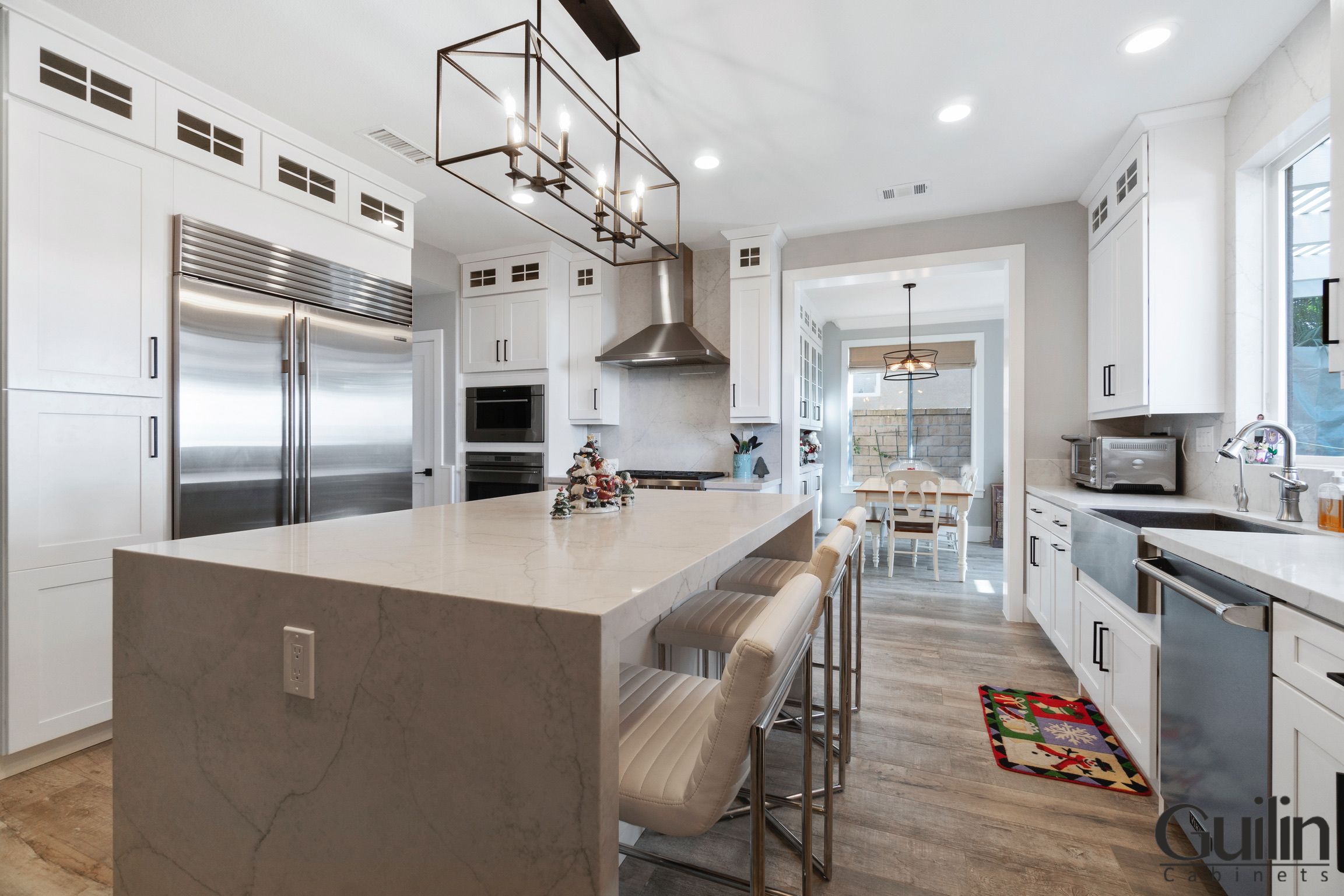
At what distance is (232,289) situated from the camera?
8.78ft

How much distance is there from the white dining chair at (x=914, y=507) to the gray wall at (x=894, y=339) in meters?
2.23

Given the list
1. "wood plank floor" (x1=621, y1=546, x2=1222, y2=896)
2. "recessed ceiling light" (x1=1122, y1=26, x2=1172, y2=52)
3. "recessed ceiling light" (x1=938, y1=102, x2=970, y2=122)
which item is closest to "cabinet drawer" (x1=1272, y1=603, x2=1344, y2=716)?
"wood plank floor" (x1=621, y1=546, x2=1222, y2=896)

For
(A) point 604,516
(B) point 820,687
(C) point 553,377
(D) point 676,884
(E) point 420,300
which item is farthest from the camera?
(E) point 420,300

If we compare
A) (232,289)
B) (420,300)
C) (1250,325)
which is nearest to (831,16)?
(1250,325)

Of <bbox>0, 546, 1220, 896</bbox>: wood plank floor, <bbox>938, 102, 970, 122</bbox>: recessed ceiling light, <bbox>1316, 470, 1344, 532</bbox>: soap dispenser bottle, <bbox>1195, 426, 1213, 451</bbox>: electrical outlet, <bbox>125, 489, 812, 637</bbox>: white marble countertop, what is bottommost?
<bbox>0, 546, 1220, 896</bbox>: wood plank floor

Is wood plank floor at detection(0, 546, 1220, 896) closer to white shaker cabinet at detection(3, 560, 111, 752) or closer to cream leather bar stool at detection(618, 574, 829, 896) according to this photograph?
white shaker cabinet at detection(3, 560, 111, 752)

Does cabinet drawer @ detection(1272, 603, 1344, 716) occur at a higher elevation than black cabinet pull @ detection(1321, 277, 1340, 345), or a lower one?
lower

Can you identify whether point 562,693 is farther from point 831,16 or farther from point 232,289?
point 232,289

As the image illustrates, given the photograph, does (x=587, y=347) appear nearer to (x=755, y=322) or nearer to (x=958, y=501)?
(x=755, y=322)

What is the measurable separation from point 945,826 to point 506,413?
13.4 feet

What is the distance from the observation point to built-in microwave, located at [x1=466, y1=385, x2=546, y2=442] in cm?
474

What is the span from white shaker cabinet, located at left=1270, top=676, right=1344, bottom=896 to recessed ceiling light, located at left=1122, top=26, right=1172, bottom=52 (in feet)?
7.92

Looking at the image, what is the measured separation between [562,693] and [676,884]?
3.51 ft

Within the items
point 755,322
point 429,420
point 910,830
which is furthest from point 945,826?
point 429,420
